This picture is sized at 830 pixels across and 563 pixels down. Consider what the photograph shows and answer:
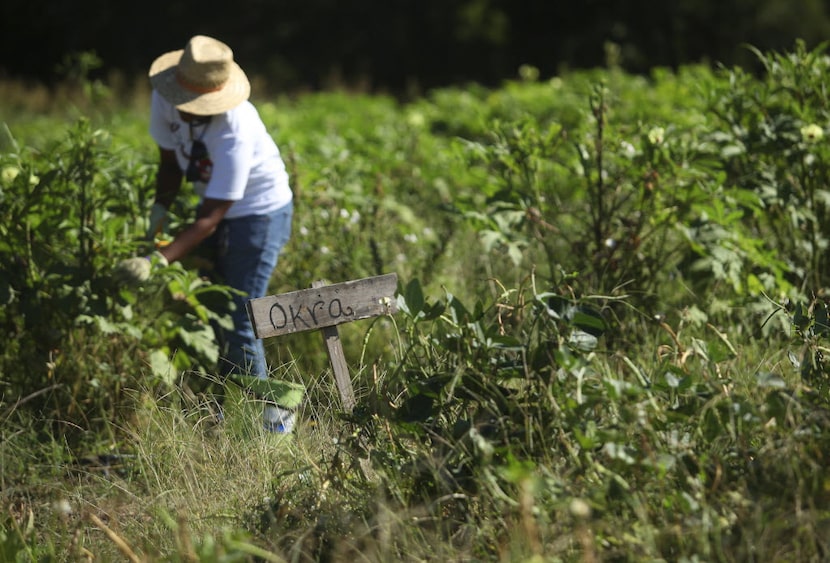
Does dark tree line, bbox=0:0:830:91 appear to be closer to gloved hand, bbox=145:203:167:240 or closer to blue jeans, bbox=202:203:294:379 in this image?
blue jeans, bbox=202:203:294:379

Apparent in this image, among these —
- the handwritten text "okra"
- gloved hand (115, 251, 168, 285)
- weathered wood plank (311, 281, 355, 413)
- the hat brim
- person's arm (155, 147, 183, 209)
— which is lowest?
weathered wood plank (311, 281, 355, 413)

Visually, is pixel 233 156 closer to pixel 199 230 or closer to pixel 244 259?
pixel 199 230

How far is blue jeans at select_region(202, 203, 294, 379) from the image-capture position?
3.55 m

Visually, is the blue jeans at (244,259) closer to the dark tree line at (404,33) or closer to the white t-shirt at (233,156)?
the white t-shirt at (233,156)

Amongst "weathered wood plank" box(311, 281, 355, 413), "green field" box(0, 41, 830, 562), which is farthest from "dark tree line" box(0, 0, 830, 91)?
"weathered wood plank" box(311, 281, 355, 413)

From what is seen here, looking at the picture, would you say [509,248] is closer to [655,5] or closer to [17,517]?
[17,517]

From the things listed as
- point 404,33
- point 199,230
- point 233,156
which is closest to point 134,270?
point 199,230

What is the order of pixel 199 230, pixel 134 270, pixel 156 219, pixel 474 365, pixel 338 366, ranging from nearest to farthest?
pixel 474 365
pixel 338 366
pixel 134 270
pixel 199 230
pixel 156 219

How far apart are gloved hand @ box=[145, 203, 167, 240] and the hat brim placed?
1.28 feet

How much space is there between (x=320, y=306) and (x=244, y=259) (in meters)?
0.72

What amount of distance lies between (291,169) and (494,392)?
8.16 ft

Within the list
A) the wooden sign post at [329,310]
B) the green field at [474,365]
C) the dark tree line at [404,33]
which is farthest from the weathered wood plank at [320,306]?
the dark tree line at [404,33]

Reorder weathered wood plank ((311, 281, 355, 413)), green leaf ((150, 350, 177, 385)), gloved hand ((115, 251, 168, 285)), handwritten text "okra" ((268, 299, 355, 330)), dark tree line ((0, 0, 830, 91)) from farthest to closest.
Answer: dark tree line ((0, 0, 830, 91)) < green leaf ((150, 350, 177, 385)) < gloved hand ((115, 251, 168, 285)) < handwritten text "okra" ((268, 299, 355, 330)) < weathered wood plank ((311, 281, 355, 413))

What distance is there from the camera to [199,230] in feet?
10.8
